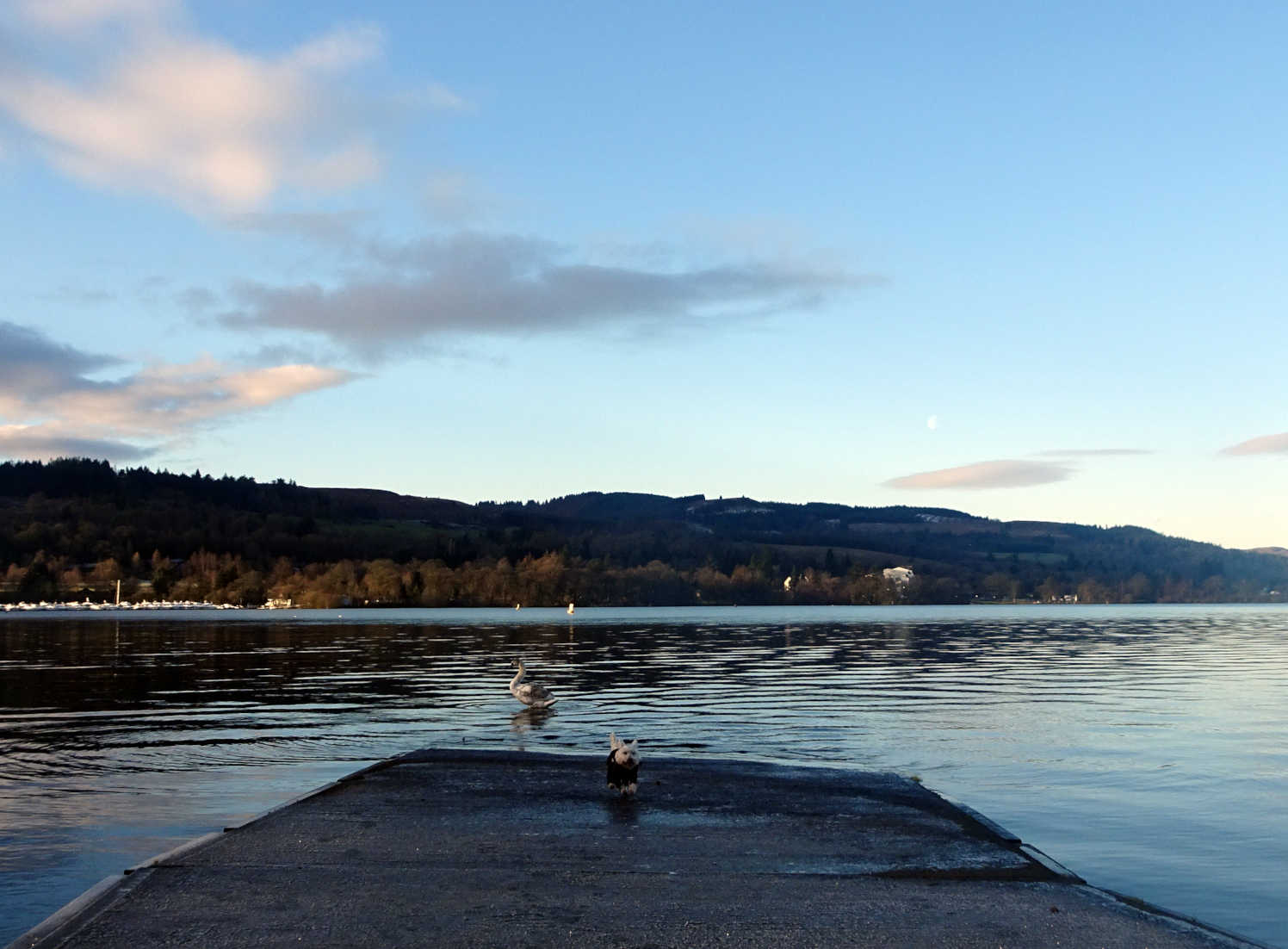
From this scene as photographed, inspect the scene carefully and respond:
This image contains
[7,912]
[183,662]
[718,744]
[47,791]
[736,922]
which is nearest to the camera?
[736,922]

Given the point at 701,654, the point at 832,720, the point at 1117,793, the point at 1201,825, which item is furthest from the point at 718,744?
the point at 701,654

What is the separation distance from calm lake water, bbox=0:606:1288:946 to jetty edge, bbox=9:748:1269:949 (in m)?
1.82

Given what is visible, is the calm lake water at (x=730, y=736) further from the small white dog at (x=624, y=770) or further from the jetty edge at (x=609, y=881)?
the small white dog at (x=624, y=770)

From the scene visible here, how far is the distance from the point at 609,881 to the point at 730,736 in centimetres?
1848

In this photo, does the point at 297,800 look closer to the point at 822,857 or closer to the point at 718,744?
the point at 822,857

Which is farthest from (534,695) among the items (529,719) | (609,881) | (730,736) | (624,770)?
(609,881)

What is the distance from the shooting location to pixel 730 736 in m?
31.3

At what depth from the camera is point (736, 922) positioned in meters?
11.4

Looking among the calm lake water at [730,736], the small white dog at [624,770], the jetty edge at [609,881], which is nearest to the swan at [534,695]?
the calm lake water at [730,736]

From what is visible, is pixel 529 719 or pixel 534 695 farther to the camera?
pixel 534 695

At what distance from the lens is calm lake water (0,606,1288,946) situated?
57.3ft

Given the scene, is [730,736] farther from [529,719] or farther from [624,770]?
[624,770]

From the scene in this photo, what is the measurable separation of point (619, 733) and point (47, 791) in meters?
14.4

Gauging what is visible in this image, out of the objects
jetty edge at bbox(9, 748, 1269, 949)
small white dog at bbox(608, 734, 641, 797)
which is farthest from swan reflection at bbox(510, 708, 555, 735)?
jetty edge at bbox(9, 748, 1269, 949)
